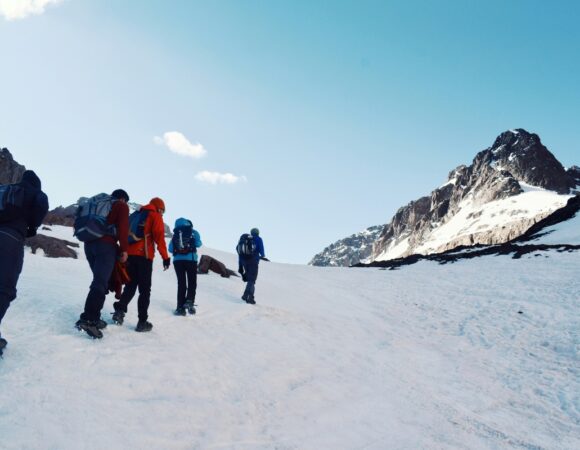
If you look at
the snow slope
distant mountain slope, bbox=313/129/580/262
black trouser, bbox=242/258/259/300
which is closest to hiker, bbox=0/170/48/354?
black trouser, bbox=242/258/259/300

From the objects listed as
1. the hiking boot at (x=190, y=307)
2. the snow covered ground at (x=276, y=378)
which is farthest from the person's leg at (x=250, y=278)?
the hiking boot at (x=190, y=307)

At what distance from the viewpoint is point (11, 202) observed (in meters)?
5.24

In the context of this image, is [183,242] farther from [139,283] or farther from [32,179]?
[32,179]

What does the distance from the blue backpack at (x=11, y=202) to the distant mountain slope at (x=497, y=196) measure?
355 ft

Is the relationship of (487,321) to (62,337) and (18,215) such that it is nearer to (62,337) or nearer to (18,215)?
(62,337)

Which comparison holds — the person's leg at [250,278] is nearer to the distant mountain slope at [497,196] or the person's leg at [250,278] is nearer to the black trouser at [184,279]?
the black trouser at [184,279]

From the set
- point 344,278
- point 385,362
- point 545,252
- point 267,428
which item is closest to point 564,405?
point 385,362

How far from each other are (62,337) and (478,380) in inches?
271

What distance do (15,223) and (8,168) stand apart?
79146 mm

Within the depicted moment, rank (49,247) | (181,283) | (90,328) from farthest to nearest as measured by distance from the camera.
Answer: (49,247) → (181,283) → (90,328)

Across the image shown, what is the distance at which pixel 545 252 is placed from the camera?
23906 mm

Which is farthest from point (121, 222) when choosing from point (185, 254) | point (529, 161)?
point (529, 161)

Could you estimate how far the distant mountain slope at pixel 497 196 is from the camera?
114188 mm

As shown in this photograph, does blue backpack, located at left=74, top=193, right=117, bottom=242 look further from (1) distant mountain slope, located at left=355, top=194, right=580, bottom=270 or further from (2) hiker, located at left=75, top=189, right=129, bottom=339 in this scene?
(1) distant mountain slope, located at left=355, top=194, right=580, bottom=270
